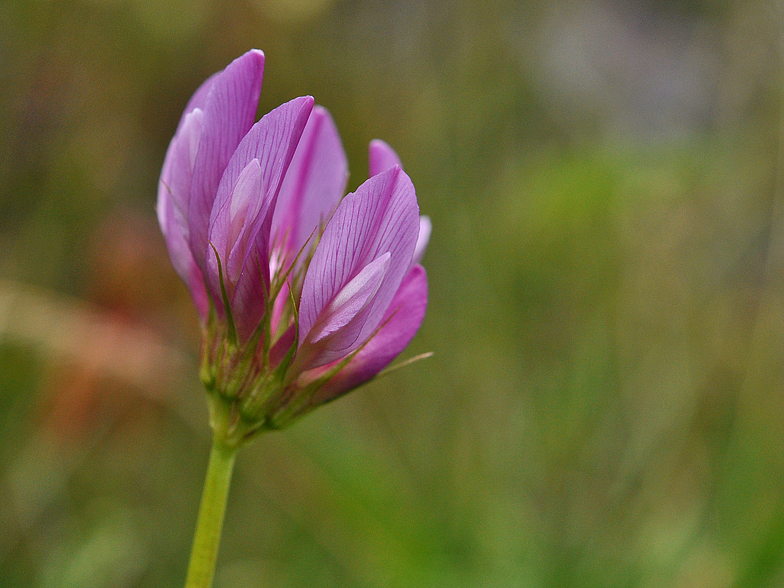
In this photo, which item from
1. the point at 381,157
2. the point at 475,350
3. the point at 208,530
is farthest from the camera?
the point at 475,350

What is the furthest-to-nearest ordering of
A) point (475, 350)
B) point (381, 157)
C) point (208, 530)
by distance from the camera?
point (475, 350)
point (381, 157)
point (208, 530)

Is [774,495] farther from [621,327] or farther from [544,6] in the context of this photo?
[544,6]

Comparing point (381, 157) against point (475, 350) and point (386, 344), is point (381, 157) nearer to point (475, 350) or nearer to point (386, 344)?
point (386, 344)

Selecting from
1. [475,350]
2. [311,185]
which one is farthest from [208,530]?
[475,350]

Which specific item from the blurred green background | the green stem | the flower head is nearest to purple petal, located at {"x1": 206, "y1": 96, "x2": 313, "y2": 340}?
the flower head

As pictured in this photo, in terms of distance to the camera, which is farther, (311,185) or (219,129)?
(311,185)

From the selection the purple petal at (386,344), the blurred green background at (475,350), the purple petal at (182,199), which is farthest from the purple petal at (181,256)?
the blurred green background at (475,350)

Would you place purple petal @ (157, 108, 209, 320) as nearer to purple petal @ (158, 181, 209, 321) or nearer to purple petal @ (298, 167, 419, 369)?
purple petal @ (158, 181, 209, 321)
